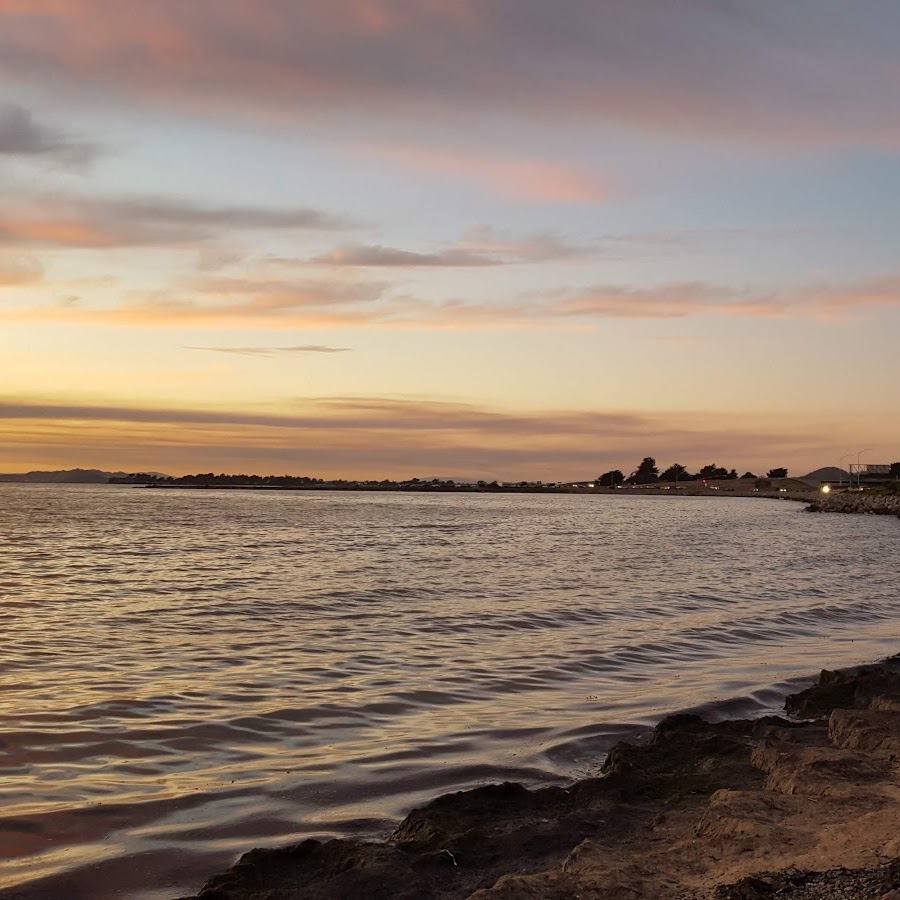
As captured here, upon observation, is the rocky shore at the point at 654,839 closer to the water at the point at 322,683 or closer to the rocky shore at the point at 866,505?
the water at the point at 322,683

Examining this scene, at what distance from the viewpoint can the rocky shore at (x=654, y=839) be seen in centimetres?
543

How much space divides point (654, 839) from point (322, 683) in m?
7.01

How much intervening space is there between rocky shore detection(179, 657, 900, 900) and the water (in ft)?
2.44

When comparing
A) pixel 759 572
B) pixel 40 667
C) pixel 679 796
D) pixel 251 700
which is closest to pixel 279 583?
pixel 40 667

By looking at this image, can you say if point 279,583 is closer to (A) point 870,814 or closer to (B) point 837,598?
(B) point 837,598

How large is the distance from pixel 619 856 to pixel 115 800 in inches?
175

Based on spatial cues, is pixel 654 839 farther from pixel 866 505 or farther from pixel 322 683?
pixel 866 505

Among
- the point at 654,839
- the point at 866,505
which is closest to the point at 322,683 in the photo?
the point at 654,839

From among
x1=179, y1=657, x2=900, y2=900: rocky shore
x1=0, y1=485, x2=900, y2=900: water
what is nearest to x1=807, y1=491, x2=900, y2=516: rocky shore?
x1=0, y1=485, x2=900, y2=900: water

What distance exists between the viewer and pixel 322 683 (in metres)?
12.7

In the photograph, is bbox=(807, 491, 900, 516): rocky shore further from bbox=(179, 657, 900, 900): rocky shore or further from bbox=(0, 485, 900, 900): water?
bbox=(179, 657, 900, 900): rocky shore

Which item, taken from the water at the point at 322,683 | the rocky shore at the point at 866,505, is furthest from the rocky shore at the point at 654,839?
the rocky shore at the point at 866,505

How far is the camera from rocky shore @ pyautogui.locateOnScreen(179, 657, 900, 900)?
17.8 ft

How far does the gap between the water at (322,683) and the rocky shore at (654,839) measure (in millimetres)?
745
